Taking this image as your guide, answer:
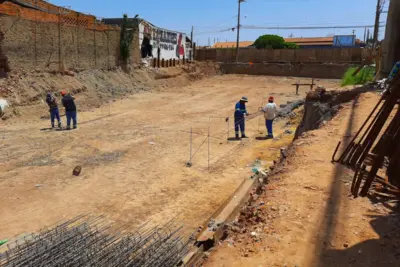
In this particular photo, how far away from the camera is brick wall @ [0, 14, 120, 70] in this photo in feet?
55.2

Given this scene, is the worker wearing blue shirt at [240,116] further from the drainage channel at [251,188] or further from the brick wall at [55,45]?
the brick wall at [55,45]

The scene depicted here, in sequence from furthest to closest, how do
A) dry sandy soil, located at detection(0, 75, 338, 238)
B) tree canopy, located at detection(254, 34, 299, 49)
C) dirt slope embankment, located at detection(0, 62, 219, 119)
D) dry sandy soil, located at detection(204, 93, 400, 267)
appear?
tree canopy, located at detection(254, 34, 299, 49), dirt slope embankment, located at detection(0, 62, 219, 119), dry sandy soil, located at detection(0, 75, 338, 238), dry sandy soil, located at detection(204, 93, 400, 267)

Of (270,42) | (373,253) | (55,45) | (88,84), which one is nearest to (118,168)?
(373,253)

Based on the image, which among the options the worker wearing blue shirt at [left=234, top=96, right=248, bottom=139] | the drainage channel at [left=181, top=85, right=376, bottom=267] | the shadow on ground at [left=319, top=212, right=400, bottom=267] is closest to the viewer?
the shadow on ground at [left=319, top=212, right=400, bottom=267]

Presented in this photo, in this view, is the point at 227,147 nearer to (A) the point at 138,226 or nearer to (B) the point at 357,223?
(A) the point at 138,226

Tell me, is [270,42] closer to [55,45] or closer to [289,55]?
[289,55]

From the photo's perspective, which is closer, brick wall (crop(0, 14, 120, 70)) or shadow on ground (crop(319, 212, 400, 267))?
shadow on ground (crop(319, 212, 400, 267))

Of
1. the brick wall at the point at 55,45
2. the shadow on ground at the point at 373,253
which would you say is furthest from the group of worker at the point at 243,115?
the brick wall at the point at 55,45

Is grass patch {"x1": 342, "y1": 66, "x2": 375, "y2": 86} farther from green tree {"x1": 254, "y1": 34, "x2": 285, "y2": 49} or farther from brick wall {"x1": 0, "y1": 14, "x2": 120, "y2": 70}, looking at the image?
green tree {"x1": 254, "y1": 34, "x2": 285, "y2": 49}

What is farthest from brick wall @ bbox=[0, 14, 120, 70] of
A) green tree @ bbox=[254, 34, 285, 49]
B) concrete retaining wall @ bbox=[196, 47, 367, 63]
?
green tree @ bbox=[254, 34, 285, 49]

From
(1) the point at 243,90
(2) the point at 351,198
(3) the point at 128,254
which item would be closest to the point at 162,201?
(3) the point at 128,254

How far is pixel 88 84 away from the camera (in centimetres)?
2106

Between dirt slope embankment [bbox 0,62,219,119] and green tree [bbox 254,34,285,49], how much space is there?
26.3m

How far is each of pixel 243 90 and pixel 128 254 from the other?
2363cm
